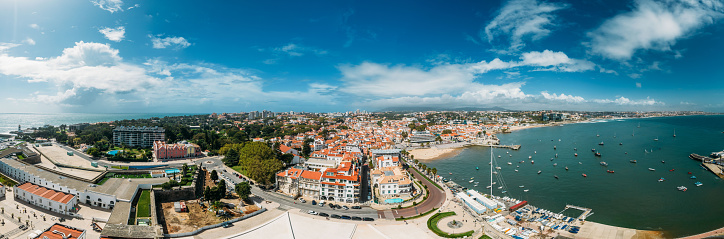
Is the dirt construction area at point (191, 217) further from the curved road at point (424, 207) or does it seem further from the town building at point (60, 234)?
the curved road at point (424, 207)

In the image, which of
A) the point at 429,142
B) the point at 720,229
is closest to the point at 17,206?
the point at 720,229

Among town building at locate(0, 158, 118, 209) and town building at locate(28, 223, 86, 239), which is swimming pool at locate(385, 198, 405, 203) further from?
town building at locate(0, 158, 118, 209)

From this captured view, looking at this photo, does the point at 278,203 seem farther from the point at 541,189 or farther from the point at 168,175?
the point at 541,189

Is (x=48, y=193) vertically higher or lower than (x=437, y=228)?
higher

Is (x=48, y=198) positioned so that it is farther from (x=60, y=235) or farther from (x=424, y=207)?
(x=424, y=207)

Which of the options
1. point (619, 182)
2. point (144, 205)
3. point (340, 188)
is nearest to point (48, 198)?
point (144, 205)

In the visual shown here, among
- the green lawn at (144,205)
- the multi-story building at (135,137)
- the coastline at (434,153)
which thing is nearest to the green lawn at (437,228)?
the green lawn at (144,205)

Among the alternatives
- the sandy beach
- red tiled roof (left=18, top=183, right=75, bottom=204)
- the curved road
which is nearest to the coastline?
the sandy beach
